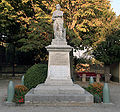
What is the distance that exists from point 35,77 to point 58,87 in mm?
2668

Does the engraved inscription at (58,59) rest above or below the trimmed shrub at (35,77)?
above

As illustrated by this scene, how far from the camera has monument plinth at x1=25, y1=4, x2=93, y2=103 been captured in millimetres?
7258

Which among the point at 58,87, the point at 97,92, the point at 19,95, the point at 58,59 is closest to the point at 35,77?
the point at 19,95

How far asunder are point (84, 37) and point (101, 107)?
1152 cm

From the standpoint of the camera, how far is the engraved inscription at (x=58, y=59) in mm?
8688

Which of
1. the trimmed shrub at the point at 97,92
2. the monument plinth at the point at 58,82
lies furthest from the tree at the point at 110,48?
the monument plinth at the point at 58,82

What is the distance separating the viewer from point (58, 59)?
8.70 metres

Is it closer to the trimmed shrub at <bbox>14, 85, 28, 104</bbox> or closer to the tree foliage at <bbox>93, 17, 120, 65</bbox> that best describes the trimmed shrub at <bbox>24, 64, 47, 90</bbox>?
the trimmed shrub at <bbox>14, 85, 28, 104</bbox>

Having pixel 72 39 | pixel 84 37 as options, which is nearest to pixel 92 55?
pixel 84 37

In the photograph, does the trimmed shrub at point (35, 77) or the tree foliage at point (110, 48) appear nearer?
the trimmed shrub at point (35, 77)

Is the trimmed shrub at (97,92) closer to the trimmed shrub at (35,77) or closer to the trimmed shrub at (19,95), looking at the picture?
the trimmed shrub at (35,77)

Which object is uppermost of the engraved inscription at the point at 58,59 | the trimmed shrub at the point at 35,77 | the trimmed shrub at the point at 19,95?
the engraved inscription at the point at 58,59

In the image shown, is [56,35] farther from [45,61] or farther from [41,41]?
[45,61]

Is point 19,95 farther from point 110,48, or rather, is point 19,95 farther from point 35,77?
point 110,48
